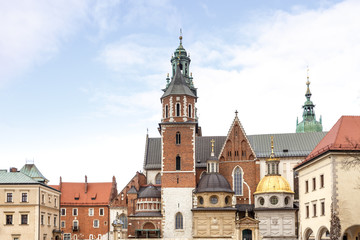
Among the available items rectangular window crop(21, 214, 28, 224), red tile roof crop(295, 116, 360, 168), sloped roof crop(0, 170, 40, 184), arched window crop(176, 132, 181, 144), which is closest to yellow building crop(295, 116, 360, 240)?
red tile roof crop(295, 116, 360, 168)

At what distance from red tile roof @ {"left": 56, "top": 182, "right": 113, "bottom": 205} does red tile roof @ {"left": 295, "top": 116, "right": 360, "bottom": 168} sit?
2254 inches

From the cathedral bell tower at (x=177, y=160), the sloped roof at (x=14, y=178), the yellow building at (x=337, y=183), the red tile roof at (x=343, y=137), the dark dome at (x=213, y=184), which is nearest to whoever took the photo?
the yellow building at (x=337, y=183)

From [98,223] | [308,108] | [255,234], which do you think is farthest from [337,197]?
[308,108]

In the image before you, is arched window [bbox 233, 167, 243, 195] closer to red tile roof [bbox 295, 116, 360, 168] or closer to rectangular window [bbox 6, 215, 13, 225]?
rectangular window [bbox 6, 215, 13, 225]

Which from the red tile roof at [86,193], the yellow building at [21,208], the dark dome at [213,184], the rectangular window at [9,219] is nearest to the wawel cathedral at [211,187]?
the dark dome at [213,184]

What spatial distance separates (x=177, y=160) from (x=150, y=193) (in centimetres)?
618

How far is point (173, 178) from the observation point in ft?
259

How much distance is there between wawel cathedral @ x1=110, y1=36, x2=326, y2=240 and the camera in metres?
75.4

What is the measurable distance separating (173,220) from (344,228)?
36883 millimetres

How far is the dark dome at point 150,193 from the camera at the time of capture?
266 ft

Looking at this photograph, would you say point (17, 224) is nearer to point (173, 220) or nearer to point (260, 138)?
point (173, 220)

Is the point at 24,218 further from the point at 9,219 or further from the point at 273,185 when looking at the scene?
the point at 273,185

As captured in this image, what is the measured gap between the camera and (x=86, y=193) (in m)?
103

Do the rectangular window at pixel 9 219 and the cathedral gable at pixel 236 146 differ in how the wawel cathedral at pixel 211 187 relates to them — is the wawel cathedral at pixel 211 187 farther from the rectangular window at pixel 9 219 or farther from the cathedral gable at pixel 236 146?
the rectangular window at pixel 9 219
